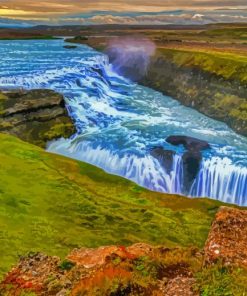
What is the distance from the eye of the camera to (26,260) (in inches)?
521

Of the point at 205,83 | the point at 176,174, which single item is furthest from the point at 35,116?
the point at 205,83

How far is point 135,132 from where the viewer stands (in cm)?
5228

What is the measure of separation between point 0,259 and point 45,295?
782cm

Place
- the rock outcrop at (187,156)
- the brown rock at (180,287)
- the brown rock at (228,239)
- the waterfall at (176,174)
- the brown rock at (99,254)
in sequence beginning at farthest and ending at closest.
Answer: the rock outcrop at (187,156) < the waterfall at (176,174) < the brown rock at (99,254) < the brown rock at (228,239) < the brown rock at (180,287)

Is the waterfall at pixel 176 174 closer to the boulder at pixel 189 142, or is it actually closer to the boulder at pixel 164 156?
the boulder at pixel 164 156

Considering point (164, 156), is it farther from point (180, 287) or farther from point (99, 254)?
point (180, 287)

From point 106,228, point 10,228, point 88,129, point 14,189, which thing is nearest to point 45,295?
point 10,228

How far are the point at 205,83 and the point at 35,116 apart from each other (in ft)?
102

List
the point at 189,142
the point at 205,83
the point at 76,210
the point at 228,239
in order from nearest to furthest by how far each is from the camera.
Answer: the point at 228,239
the point at 76,210
the point at 189,142
the point at 205,83

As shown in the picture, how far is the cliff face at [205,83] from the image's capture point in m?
62.1

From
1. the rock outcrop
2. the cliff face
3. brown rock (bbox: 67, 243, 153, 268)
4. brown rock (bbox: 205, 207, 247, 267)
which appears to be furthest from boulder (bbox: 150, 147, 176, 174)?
brown rock (bbox: 67, 243, 153, 268)

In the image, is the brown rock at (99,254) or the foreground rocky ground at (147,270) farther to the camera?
the brown rock at (99,254)

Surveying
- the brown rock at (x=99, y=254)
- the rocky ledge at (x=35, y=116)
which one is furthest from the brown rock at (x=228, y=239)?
the rocky ledge at (x=35, y=116)

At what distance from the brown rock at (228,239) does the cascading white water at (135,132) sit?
24464 mm
